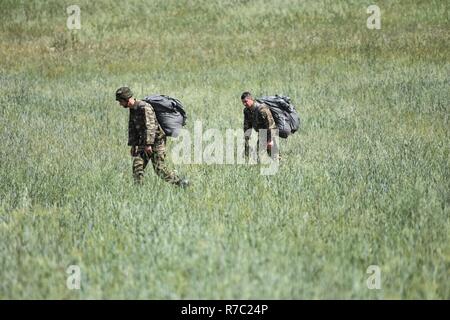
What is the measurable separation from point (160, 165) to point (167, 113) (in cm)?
75

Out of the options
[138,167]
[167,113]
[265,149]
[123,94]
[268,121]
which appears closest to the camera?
[123,94]

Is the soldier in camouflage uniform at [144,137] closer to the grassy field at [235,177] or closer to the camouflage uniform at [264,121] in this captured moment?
the grassy field at [235,177]

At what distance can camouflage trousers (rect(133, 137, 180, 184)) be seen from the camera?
23.4ft

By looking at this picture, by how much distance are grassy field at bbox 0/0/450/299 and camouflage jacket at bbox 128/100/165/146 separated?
0.57 meters

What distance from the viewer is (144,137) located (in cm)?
702

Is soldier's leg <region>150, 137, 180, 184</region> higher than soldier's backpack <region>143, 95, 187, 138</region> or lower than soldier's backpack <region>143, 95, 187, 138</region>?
lower

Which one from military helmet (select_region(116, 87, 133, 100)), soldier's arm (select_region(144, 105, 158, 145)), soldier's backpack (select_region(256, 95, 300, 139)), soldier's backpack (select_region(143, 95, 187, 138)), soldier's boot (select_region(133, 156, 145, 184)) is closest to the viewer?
military helmet (select_region(116, 87, 133, 100))

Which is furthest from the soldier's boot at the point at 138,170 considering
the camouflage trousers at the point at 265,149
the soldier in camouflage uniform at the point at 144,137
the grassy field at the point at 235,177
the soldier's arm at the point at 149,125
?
the camouflage trousers at the point at 265,149

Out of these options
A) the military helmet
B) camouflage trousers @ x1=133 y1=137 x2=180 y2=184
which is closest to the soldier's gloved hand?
camouflage trousers @ x1=133 y1=137 x2=180 y2=184

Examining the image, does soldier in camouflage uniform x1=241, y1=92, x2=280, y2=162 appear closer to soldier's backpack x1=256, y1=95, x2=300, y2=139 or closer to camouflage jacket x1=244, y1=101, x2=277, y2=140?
camouflage jacket x1=244, y1=101, x2=277, y2=140

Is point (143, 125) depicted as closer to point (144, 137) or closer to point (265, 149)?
point (144, 137)

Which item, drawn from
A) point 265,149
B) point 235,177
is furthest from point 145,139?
point 265,149

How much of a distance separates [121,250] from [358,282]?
2029 mm

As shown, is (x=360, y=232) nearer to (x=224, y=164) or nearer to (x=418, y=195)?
(x=418, y=195)
